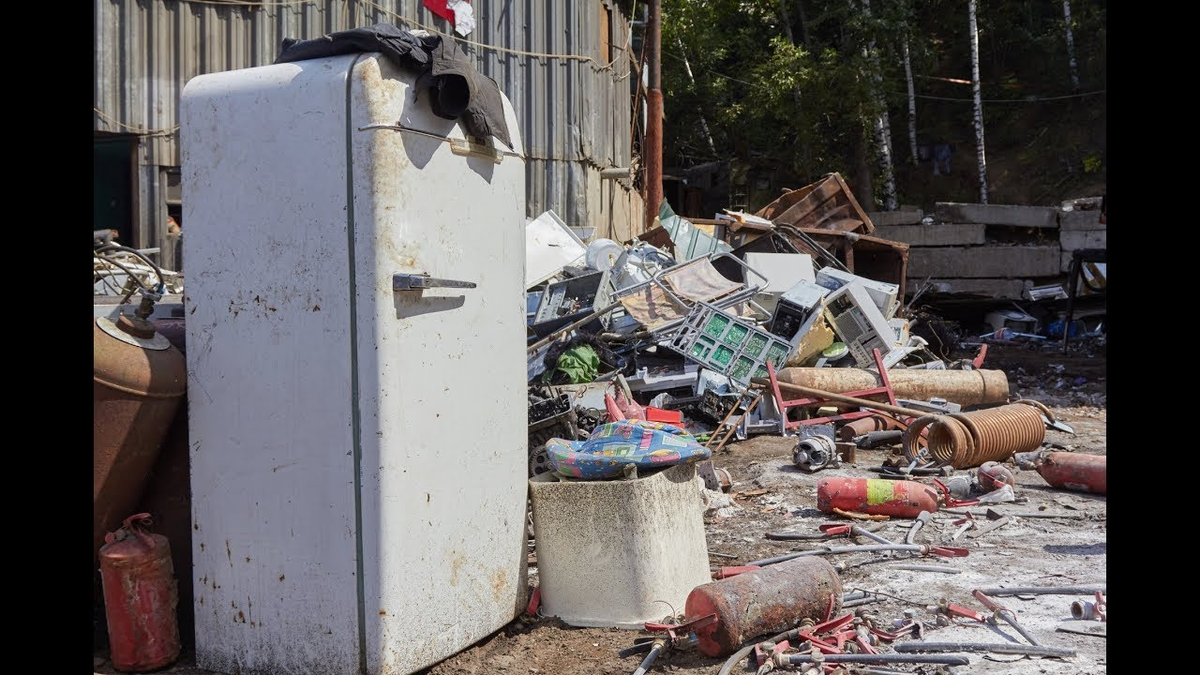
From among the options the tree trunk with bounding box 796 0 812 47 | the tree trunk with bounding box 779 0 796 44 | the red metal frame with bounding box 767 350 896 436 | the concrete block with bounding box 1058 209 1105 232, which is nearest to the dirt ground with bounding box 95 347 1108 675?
the red metal frame with bounding box 767 350 896 436

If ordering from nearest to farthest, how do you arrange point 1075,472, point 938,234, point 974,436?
1. point 1075,472
2. point 974,436
3. point 938,234

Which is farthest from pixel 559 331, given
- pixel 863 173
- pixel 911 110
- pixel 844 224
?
pixel 911 110

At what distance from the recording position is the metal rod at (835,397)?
8.99 m

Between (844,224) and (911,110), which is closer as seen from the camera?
(844,224)

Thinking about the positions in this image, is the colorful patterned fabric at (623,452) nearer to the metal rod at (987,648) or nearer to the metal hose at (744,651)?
the metal hose at (744,651)

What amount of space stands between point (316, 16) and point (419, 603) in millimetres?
9127

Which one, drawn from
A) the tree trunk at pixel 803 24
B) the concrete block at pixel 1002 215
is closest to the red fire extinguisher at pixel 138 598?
the concrete block at pixel 1002 215

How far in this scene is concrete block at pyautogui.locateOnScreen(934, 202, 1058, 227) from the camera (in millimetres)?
20516

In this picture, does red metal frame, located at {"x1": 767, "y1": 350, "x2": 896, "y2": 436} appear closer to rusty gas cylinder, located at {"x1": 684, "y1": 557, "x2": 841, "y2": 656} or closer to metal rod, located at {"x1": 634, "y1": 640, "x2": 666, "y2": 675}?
rusty gas cylinder, located at {"x1": 684, "y1": 557, "x2": 841, "y2": 656}

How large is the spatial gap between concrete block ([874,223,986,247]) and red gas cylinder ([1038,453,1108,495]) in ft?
46.9

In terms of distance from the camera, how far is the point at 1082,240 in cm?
1981

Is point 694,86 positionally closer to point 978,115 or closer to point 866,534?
point 978,115

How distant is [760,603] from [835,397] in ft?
17.7

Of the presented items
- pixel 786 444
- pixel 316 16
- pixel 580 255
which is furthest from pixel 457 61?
pixel 316 16
